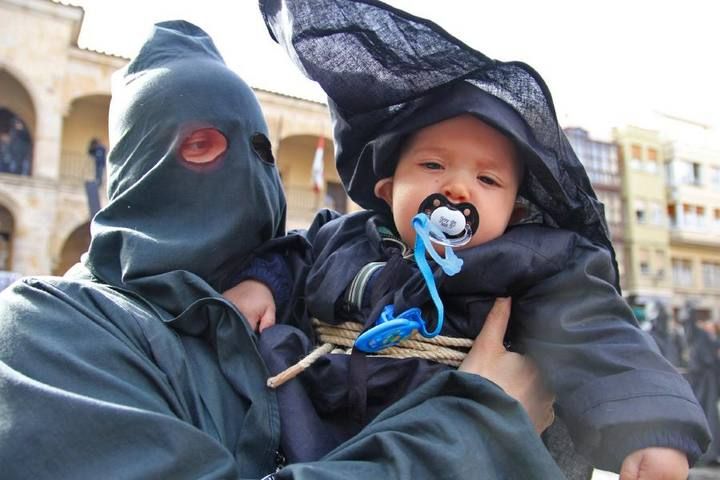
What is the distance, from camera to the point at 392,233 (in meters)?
1.75

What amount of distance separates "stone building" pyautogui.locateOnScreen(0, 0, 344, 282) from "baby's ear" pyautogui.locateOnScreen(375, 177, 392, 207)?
15143 mm

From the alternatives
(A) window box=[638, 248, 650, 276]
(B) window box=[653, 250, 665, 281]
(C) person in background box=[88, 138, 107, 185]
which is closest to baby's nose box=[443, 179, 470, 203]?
(C) person in background box=[88, 138, 107, 185]

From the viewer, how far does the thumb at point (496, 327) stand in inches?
56.4

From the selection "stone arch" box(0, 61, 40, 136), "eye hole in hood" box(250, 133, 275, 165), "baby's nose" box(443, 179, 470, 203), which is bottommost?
"baby's nose" box(443, 179, 470, 203)

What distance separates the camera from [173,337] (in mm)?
1335

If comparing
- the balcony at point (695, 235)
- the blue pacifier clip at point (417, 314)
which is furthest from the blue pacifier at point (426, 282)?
the balcony at point (695, 235)

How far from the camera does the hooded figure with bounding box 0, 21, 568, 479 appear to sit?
1.06 metres

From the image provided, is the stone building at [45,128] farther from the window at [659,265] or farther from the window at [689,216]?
the window at [689,216]

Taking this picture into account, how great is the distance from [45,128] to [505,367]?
672 inches

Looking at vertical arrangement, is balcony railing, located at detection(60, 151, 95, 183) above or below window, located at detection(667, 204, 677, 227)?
below

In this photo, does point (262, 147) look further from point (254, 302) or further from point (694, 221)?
point (694, 221)

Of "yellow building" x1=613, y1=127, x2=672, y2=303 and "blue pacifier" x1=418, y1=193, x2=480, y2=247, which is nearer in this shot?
"blue pacifier" x1=418, y1=193, x2=480, y2=247

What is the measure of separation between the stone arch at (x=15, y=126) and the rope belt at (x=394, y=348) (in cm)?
1793

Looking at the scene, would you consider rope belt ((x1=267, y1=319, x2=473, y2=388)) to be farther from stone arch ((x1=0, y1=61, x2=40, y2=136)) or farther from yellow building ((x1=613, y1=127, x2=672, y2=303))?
yellow building ((x1=613, y1=127, x2=672, y2=303))
